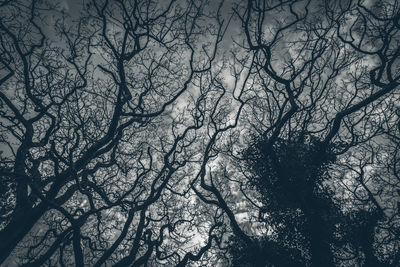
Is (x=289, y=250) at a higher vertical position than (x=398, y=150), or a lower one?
lower

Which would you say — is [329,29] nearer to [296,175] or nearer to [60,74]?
[296,175]

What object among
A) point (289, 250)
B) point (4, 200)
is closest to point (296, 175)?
point (289, 250)

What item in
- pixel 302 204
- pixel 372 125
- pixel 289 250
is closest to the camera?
pixel 302 204

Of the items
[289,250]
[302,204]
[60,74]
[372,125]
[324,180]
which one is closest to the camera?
[302,204]

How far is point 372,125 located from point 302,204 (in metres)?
5.72

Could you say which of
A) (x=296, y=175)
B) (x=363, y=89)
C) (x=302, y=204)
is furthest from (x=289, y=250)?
(x=363, y=89)

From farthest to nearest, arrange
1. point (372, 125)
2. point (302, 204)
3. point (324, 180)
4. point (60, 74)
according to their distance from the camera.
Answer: point (372, 125)
point (60, 74)
point (324, 180)
point (302, 204)

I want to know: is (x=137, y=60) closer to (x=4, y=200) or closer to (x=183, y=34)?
(x=183, y=34)

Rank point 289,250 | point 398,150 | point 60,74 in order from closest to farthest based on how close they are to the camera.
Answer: point 289,250 → point 60,74 → point 398,150

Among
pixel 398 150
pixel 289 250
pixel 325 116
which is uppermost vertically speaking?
pixel 325 116

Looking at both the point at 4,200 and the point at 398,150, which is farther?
the point at 398,150

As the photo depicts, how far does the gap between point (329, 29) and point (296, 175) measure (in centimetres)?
618

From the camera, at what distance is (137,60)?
1038cm

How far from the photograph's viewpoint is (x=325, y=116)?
11.1m
